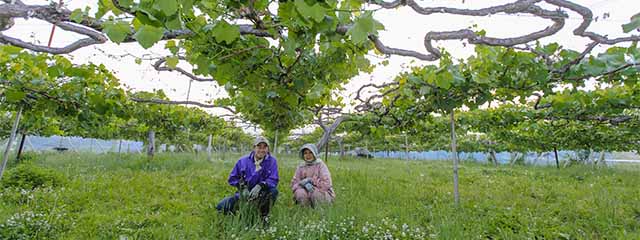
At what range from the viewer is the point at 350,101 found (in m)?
5.16

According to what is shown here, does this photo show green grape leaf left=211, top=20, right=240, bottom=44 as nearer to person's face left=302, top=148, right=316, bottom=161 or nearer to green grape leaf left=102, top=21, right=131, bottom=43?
green grape leaf left=102, top=21, right=131, bottom=43

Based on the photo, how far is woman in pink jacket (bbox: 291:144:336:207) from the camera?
3717 millimetres

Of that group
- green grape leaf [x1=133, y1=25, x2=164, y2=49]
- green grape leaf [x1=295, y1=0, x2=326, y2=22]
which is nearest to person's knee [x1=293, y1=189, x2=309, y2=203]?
green grape leaf [x1=133, y1=25, x2=164, y2=49]

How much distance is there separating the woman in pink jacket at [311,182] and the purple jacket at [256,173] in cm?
51

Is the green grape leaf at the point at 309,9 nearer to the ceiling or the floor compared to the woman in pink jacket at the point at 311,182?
nearer to the ceiling

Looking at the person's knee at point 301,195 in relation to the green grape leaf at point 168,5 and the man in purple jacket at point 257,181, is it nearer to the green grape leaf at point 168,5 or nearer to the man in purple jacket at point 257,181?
the man in purple jacket at point 257,181

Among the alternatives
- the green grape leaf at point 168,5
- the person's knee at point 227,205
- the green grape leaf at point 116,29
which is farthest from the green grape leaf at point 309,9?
the person's knee at point 227,205

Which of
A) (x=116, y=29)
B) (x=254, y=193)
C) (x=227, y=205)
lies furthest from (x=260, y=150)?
(x=116, y=29)

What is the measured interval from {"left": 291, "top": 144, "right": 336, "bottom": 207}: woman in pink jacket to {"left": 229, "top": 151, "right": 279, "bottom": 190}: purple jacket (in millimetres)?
507

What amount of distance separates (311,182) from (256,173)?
77cm

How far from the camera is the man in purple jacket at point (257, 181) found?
10.4ft

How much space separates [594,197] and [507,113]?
182 centimetres

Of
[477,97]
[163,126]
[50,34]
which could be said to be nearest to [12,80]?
[50,34]

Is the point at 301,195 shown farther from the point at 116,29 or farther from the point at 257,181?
the point at 116,29
